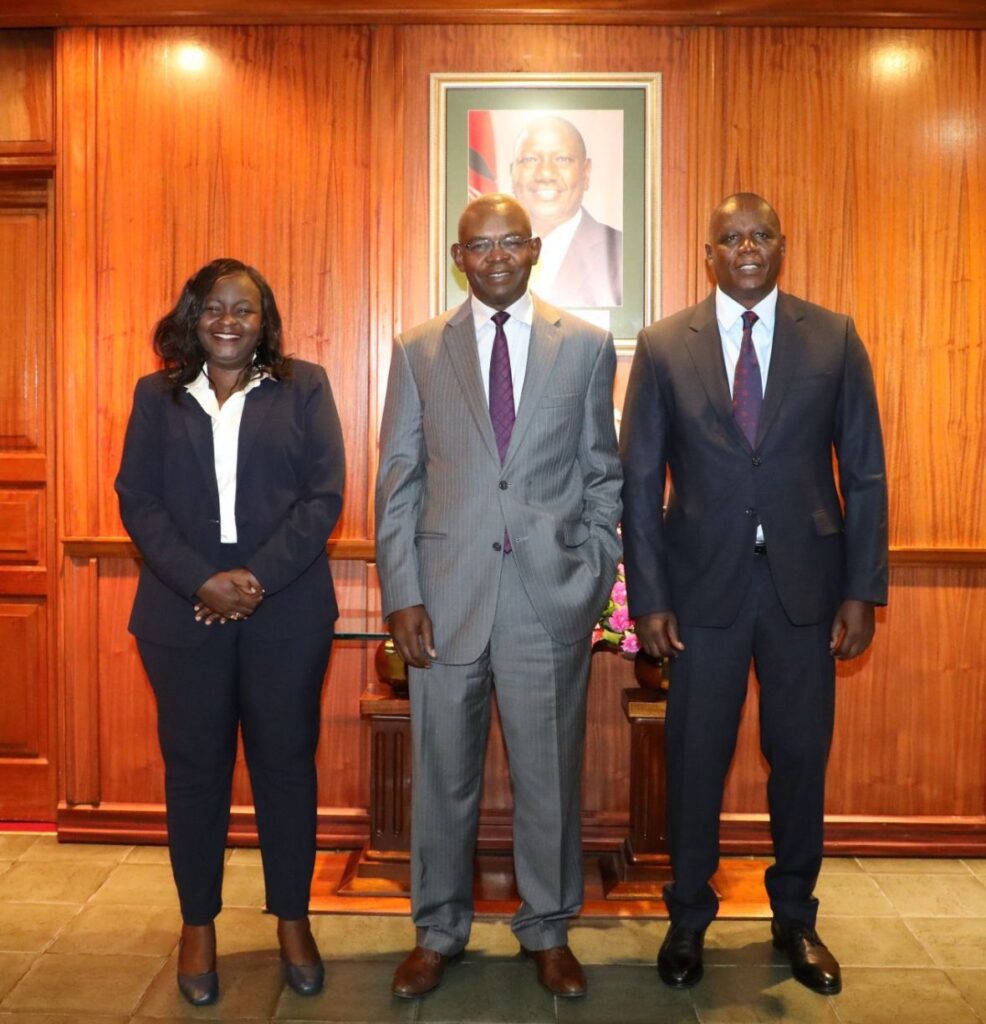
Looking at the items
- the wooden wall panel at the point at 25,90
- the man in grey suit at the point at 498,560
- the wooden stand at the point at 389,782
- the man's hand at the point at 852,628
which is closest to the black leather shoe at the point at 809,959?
the man in grey suit at the point at 498,560

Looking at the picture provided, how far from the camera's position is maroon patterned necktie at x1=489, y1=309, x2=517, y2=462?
2424mm

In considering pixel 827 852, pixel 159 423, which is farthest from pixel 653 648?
pixel 827 852

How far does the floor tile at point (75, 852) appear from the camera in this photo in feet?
11.2

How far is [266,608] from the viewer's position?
2404mm

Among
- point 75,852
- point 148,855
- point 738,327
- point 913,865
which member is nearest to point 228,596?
point 738,327

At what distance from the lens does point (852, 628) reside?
2479 mm

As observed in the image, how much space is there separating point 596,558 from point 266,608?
2.38ft

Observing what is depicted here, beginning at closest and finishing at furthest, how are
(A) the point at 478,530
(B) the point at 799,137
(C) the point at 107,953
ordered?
(A) the point at 478,530 → (C) the point at 107,953 → (B) the point at 799,137

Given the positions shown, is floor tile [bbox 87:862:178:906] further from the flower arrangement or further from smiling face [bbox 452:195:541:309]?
smiling face [bbox 452:195:541:309]

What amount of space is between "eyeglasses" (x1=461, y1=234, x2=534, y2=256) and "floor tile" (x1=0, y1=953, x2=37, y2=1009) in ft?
6.41

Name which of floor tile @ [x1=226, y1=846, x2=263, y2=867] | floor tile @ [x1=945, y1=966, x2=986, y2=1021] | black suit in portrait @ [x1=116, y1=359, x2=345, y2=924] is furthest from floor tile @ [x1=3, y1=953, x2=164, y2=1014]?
floor tile @ [x1=945, y1=966, x2=986, y2=1021]

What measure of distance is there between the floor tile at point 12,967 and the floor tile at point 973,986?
2.16 m

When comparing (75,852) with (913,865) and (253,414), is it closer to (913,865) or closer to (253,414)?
(253,414)

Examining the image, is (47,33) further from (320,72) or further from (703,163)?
(703,163)
